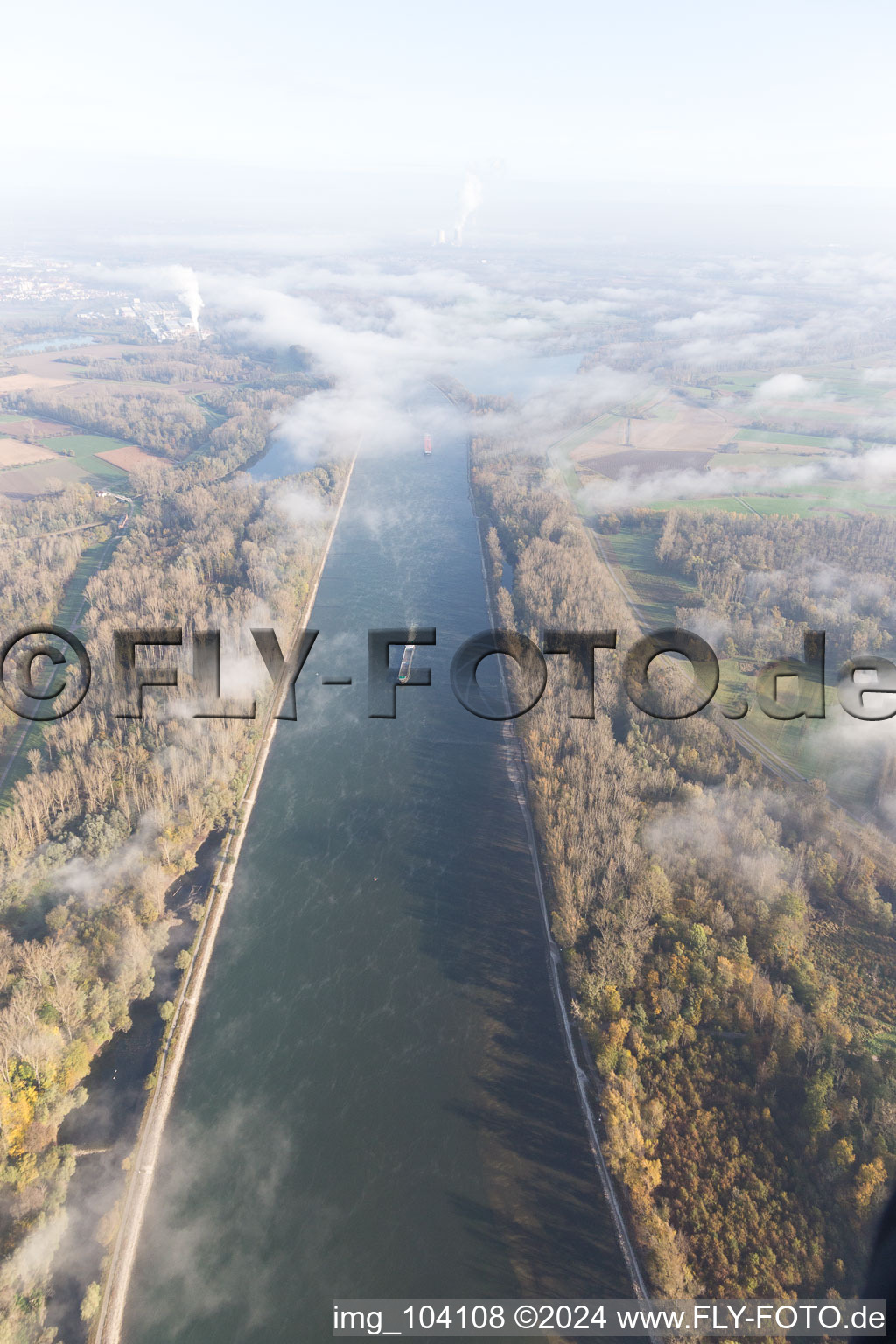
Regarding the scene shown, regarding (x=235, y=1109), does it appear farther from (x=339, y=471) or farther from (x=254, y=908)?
(x=339, y=471)

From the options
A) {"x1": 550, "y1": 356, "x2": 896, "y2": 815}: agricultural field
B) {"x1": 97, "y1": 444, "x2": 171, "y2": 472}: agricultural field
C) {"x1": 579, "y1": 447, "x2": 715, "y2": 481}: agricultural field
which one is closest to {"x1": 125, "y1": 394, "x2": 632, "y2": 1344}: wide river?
{"x1": 550, "y1": 356, "x2": 896, "y2": 815}: agricultural field

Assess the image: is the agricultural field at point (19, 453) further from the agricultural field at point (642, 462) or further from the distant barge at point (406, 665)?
the agricultural field at point (642, 462)

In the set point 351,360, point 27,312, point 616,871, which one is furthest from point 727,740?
point 27,312

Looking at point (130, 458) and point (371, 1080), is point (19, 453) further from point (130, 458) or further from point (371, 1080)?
point (371, 1080)

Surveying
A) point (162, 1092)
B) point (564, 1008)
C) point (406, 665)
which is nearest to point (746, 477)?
point (406, 665)

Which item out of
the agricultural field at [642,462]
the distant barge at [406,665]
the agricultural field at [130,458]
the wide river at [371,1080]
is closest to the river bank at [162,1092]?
the wide river at [371,1080]

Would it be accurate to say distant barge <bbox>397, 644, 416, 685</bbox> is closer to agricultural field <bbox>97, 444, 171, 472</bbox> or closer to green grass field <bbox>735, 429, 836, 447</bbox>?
agricultural field <bbox>97, 444, 171, 472</bbox>
